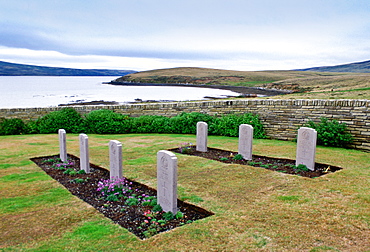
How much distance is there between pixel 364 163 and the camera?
8.46 meters

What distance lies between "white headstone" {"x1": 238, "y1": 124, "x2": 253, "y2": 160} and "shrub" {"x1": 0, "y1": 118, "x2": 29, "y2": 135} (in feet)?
39.8

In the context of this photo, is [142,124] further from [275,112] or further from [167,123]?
[275,112]

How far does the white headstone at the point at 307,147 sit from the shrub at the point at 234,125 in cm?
493

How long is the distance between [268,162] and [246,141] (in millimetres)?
917

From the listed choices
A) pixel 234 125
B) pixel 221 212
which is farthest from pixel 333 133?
pixel 221 212

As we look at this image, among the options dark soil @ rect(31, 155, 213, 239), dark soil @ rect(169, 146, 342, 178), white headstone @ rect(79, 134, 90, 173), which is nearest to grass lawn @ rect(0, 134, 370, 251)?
dark soil @ rect(31, 155, 213, 239)

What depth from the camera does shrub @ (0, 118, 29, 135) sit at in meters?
15.4

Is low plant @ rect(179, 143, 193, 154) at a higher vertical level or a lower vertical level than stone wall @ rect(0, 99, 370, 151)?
lower

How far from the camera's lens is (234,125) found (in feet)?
45.5

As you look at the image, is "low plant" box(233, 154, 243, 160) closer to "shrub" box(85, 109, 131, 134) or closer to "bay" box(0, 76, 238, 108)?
"shrub" box(85, 109, 131, 134)

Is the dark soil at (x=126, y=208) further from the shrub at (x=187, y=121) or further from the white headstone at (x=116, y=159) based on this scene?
the shrub at (x=187, y=121)

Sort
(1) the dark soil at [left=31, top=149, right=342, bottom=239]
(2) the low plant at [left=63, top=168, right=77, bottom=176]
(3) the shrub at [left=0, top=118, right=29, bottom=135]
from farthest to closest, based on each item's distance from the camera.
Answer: (3) the shrub at [left=0, top=118, right=29, bottom=135]
(2) the low plant at [left=63, top=168, right=77, bottom=176]
(1) the dark soil at [left=31, top=149, right=342, bottom=239]

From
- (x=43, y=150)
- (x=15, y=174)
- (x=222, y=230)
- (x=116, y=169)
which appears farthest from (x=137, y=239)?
(x=43, y=150)

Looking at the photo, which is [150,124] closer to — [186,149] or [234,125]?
[234,125]
